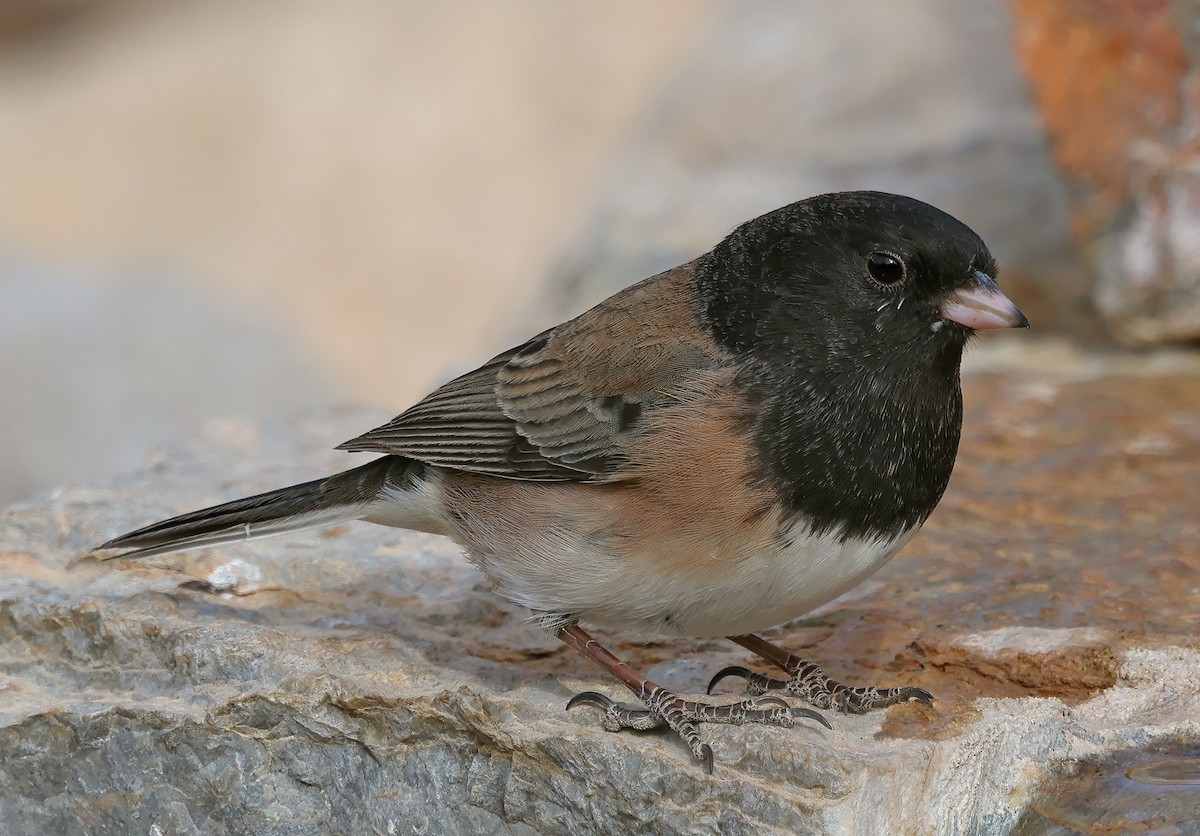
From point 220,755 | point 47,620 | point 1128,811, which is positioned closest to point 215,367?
point 47,620

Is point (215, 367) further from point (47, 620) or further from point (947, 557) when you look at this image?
point (947, 557)

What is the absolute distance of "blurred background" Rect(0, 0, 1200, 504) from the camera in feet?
16.5

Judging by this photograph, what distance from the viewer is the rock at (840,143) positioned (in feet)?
18.5

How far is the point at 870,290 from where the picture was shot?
302 cm

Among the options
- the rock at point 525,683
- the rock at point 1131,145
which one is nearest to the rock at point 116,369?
the rock at point 525,683

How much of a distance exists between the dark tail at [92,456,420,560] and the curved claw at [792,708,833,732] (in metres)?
1.09

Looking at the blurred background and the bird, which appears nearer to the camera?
the bird

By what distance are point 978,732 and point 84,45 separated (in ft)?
34.5

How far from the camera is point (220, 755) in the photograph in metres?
3.04

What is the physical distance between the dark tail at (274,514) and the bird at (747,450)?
219mm

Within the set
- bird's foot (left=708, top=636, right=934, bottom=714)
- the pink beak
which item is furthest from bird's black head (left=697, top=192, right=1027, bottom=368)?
bird's foot (left=708, top=636, right=934, bottom=714)

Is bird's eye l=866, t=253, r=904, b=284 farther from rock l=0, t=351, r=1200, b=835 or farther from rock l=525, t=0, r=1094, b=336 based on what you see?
rock l=525, t=0, r=1094, b=336

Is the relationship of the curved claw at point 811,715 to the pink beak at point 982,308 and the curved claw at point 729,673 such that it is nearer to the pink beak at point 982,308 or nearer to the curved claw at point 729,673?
the curved claw at point 729,673

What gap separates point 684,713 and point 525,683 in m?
0.43
